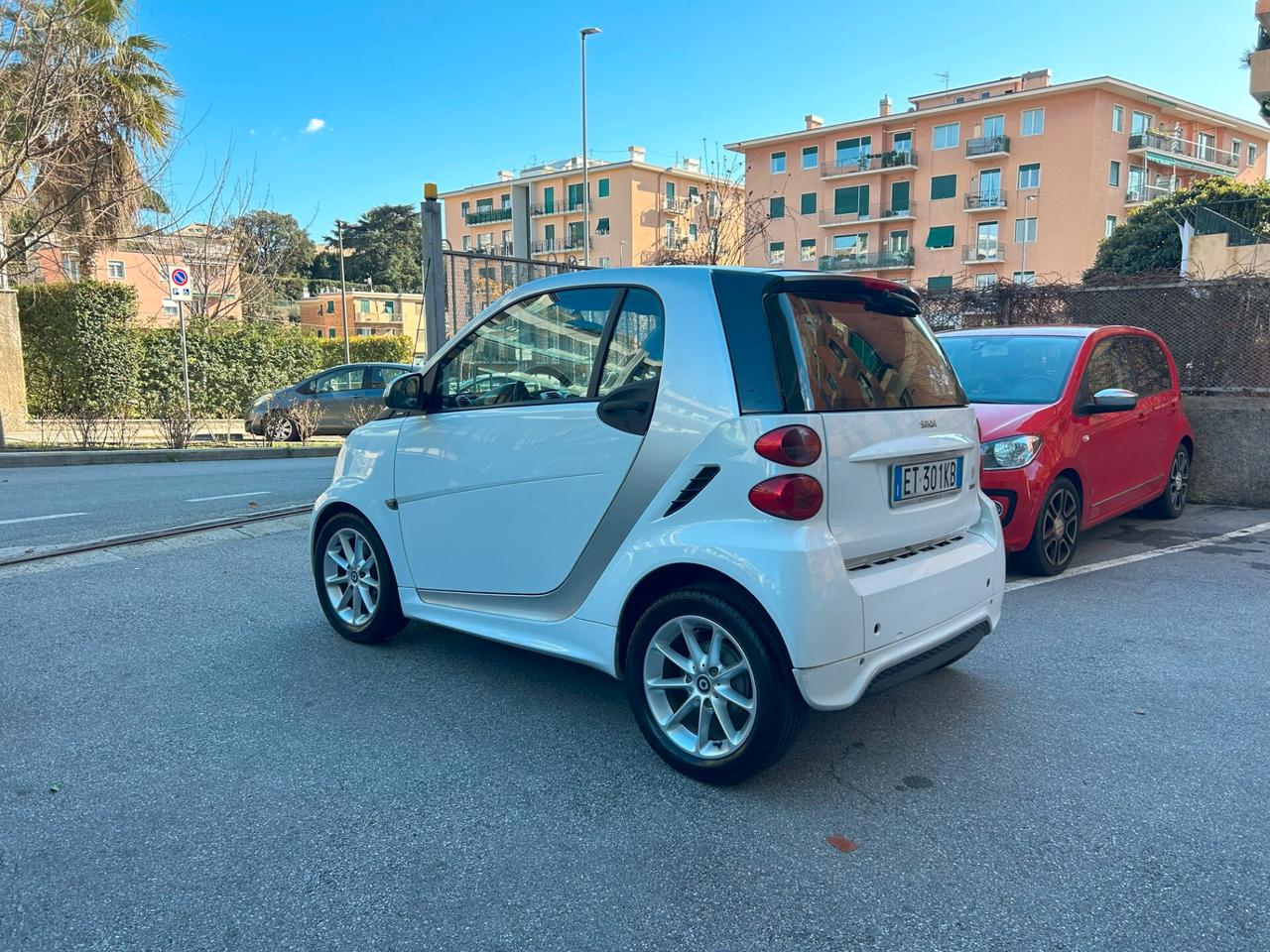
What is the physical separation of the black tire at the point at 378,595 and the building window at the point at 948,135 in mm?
60276

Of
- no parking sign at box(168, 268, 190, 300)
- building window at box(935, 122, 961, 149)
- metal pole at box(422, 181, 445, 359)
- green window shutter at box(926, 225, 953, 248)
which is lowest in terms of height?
metal pole at box(422, 181, 445, 359)

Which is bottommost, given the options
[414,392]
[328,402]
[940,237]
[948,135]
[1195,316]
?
[328,402]

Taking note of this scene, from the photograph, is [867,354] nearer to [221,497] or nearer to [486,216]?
[221,497]

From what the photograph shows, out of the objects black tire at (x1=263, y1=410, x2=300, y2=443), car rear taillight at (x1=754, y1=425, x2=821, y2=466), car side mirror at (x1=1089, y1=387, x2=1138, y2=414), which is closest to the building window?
black tire at (x1=263, y1=410, x2=300, y2=443)

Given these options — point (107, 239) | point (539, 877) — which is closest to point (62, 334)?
point (107, 239)

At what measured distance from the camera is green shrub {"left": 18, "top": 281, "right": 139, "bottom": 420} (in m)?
20.1

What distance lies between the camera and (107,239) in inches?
735

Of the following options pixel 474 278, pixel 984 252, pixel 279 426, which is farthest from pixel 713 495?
pixel 984 252

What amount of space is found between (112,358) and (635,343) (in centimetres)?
2080

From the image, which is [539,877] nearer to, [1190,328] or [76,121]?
[1190,328]

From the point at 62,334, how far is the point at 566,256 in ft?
165

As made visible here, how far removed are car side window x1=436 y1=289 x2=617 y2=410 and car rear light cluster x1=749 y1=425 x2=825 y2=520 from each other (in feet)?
3.03

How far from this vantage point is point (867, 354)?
3373 millimetres

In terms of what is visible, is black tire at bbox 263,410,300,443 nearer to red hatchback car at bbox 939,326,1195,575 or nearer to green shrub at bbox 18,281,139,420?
green shrub at bbox 18,281,139,420
